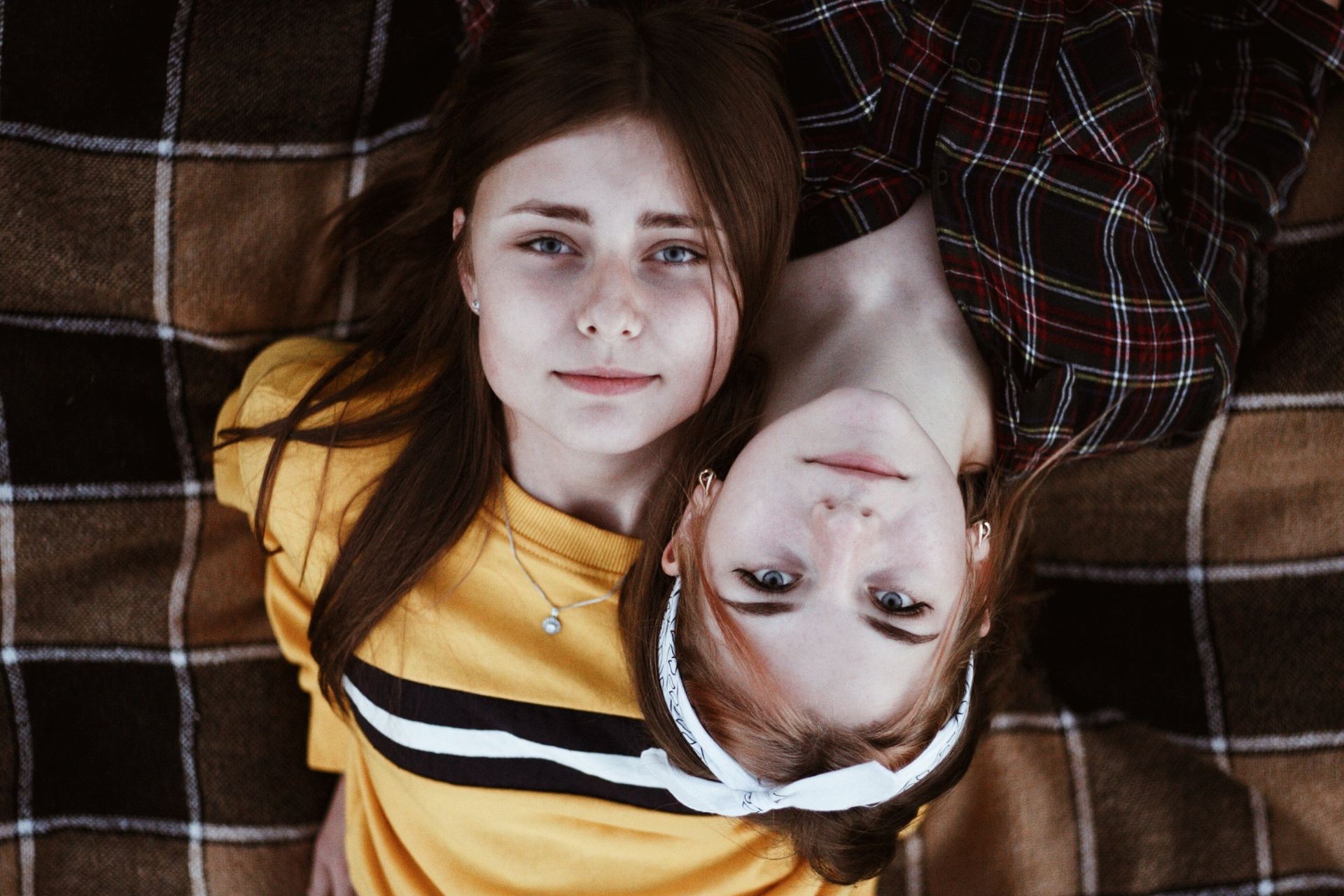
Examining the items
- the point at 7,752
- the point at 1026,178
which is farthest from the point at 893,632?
the point at 7,752

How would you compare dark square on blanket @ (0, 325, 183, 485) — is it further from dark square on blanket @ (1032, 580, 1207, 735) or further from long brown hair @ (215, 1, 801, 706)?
dark square on blanket @ (1032, 580, 1207, 735)

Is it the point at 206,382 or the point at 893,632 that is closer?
the point at 893,632

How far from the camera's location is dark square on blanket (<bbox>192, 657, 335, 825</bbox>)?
155 centimetres

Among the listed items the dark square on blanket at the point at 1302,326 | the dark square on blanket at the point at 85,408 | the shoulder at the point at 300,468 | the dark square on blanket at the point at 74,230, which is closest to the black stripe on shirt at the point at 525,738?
the shoulder at the point at 300,468

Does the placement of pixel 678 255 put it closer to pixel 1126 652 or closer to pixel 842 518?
pixel 842 518

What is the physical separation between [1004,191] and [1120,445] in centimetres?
41

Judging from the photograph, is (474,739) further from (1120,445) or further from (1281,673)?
(1281,673)

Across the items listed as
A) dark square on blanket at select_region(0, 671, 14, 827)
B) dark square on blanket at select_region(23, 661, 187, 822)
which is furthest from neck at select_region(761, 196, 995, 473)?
dark square on blanket at select_region(0, 671, 14, 827)

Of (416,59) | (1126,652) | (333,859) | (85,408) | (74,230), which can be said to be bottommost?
(333,859)

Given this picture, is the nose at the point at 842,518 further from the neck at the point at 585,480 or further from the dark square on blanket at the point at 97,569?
the dark square on blanket at the point at 97,569

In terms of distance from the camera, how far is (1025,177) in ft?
4.29

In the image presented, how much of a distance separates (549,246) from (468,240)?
134mm

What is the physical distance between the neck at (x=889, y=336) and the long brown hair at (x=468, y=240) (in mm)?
80

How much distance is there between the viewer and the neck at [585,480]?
129 centimetres
